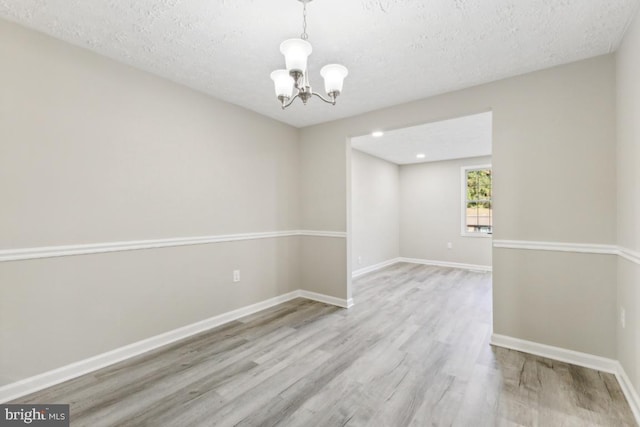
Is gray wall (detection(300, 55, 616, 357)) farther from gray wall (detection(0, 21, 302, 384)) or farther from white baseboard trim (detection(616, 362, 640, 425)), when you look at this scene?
gray wall (detection(0, 21, 302, 384))

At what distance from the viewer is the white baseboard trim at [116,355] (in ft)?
6.17

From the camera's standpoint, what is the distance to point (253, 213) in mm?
3484

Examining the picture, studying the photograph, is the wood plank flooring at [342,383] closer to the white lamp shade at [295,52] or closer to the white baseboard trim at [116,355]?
the white baseboard trim at [116,355]

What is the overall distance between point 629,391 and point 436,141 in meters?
3.71

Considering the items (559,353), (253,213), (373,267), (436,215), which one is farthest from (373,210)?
(559,353)

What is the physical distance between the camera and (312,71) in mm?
2482

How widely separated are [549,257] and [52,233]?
12.8 ft

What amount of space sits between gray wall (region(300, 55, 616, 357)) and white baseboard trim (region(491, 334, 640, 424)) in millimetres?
46

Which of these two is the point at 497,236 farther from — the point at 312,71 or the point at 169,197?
the point at 169,197

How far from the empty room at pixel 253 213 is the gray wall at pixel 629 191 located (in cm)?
3

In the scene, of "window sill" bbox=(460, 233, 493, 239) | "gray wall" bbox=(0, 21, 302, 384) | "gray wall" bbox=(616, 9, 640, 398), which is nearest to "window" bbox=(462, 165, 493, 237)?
"window sill" bbox=(460, 233, 493, 239)

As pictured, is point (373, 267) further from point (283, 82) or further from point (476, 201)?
point (283, 82)

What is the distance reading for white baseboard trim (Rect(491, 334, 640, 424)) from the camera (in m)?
1.80

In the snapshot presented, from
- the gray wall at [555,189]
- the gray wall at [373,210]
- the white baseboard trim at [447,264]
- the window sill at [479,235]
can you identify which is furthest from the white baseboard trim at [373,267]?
the gray wall at [555,189]
